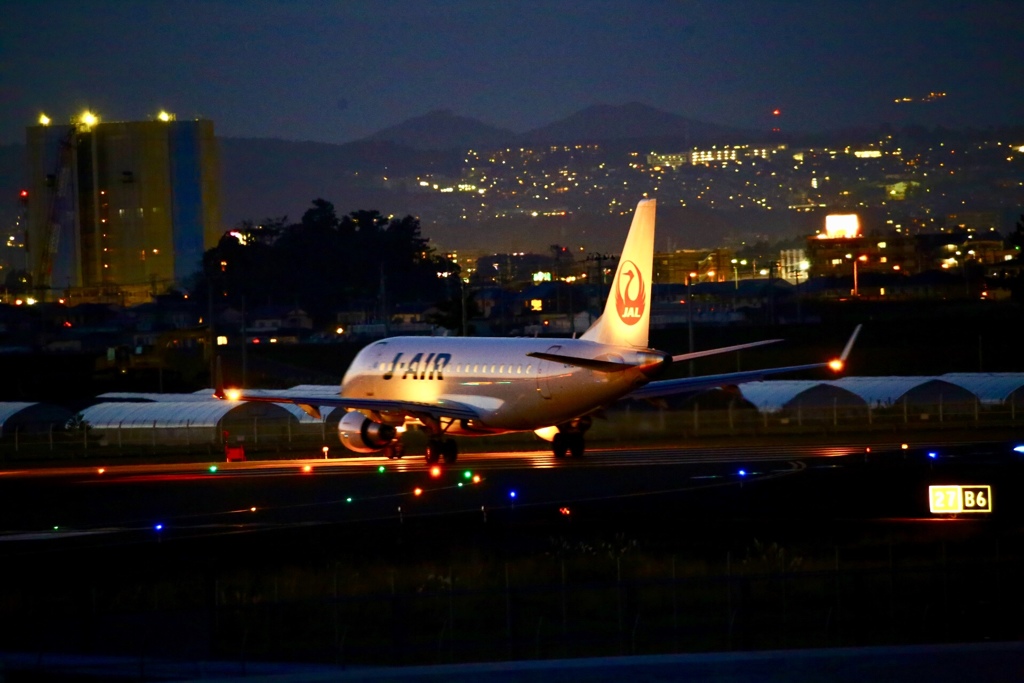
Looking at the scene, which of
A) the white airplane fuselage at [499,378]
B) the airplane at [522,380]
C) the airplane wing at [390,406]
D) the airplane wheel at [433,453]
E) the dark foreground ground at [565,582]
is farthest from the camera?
the airplane wheel at [433,453]

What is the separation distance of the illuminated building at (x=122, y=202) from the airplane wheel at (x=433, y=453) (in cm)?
11712

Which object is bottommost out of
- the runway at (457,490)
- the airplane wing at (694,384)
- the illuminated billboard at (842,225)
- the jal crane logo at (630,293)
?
the runway at (457,490)

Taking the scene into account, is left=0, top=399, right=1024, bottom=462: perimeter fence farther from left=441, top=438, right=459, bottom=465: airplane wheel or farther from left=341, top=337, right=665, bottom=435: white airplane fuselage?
left=441, top=438, right=459, bottom=465: airplane wheel

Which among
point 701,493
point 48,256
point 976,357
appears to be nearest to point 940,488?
point 701,493

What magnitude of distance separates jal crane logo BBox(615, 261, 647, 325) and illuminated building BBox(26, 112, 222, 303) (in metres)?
122

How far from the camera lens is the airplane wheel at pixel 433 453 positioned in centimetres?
3694

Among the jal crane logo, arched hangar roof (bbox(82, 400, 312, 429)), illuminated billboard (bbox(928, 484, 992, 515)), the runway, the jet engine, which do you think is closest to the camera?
illuminated billboard (bbox(928, 484, 992, 515))

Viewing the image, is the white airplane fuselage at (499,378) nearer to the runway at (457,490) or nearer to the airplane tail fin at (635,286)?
the airplane tail fin at (635,286)

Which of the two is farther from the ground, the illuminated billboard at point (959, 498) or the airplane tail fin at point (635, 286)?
the airplane tail fin at point (635, 286)

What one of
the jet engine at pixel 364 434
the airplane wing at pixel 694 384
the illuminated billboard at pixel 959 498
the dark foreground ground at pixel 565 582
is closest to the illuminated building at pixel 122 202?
the jet engine at pixel 364 434

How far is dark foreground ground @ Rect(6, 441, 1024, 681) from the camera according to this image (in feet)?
46.0

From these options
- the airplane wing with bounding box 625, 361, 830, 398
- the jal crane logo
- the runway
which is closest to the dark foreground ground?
the runway

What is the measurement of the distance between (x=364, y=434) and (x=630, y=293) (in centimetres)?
920

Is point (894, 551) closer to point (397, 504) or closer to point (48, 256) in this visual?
point (397, 504)
